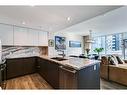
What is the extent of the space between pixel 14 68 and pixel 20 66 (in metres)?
0.25

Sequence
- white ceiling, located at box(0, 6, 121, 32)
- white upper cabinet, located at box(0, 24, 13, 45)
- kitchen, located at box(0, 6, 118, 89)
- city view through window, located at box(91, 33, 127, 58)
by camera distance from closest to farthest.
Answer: kitchen, located at box(0, 6, 118, 89) → white ceiling, located at box(0, 6, 121, 32) → white upper cabinet, located at box(0, 24, 13, 45) → city view through window, located at box(91, 33, 127, 58)

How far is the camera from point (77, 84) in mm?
1938

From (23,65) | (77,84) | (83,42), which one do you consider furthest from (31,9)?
(83,42)

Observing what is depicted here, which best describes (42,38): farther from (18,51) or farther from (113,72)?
(113,72)

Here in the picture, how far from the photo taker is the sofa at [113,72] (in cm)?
333

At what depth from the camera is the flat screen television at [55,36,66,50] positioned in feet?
21.3

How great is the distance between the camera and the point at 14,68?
4.14 meters

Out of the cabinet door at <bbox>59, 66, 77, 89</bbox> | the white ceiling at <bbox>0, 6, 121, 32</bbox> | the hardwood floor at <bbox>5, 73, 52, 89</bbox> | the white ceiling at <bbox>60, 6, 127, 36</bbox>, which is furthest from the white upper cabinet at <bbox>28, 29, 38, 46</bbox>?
the cabinet door at <bbox>59, 66, 77, 89</bbox>

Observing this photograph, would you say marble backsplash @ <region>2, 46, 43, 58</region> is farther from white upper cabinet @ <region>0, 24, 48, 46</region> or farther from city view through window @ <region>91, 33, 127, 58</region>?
city view through window @ <region>91, 33, 127, 58</region>

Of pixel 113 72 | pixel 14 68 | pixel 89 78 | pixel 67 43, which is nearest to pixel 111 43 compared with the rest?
pixel 67 43

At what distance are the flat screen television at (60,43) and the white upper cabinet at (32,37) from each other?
1.75 m

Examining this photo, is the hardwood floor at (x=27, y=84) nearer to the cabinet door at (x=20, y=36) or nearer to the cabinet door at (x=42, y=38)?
the cabinet door at (x=20, y=36)

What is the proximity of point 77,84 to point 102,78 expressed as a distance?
2.63 meters

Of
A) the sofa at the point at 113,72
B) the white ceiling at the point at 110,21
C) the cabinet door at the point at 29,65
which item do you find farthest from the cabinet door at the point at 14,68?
the sofa at the point at 113,72
